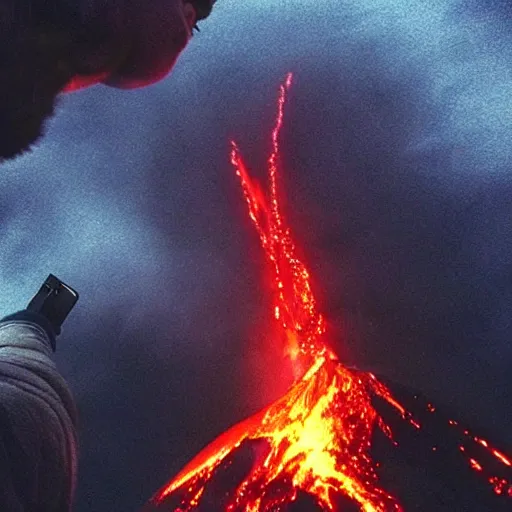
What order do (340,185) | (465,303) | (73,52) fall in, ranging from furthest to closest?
1. (340,185)
2. (465,303)
3. (73,52)

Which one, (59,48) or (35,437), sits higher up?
(59,48)

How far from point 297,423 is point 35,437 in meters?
3.98

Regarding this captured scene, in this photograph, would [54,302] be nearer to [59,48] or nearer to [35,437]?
[35,437]

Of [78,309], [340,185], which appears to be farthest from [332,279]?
[78,309]

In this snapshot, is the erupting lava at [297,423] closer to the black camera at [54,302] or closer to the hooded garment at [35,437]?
the black camera at [54,302]

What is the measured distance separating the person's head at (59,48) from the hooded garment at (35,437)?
14.4 inches

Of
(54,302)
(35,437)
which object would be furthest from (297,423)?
(35,437)

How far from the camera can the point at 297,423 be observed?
4.66m

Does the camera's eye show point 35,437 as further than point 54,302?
No

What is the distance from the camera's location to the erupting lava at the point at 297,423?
4344 mm

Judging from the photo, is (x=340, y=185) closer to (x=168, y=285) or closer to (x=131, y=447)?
(x=168, y=285)

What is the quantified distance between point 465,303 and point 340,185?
1.22m

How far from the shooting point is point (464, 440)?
4.48 m

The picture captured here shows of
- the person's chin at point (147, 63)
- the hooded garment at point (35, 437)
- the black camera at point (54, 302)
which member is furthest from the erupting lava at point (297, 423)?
the person's chin at point (147, 63)
